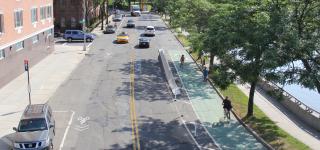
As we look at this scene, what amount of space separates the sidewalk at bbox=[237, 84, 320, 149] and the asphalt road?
17.1 feet

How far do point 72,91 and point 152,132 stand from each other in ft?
36.6

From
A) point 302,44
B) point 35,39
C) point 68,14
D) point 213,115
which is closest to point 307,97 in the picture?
point 213,115

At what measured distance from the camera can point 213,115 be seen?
28.6m

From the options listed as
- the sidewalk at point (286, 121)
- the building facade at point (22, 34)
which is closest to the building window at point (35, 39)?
the building facade at point (22, 34)

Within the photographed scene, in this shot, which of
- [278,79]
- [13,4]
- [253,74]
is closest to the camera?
[278,79]

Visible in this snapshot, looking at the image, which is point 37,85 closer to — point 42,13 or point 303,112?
point 42,13

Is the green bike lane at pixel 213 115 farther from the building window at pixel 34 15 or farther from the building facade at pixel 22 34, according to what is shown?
the building window at pixel 34 15

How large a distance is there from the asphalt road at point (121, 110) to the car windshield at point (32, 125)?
5.64 feet

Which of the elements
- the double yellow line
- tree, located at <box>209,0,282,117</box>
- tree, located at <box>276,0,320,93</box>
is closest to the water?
tree, located at <box>209,0,282,117</box>

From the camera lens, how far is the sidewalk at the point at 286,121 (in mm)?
24484

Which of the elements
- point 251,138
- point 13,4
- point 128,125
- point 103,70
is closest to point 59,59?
point 103,70

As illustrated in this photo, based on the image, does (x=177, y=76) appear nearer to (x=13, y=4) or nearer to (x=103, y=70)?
(x=103, y=70)

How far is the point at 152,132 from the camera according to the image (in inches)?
977

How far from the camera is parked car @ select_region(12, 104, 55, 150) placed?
19.8 m
